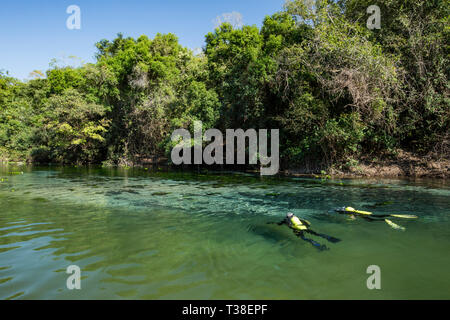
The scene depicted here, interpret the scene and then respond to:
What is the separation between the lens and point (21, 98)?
1750 inches

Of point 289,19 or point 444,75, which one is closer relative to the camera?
point 444,75

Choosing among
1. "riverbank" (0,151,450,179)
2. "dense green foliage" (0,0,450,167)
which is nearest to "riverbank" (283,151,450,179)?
"riverbank" (0,151,450,179)

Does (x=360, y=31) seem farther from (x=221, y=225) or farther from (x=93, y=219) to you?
(x=93, y=219)

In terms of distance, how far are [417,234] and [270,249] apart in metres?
3.01

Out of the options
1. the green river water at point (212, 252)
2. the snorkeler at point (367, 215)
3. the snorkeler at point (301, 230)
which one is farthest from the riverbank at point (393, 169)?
the snorkeler at point (301, 230)

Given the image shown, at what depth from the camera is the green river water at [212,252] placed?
2.97 meters

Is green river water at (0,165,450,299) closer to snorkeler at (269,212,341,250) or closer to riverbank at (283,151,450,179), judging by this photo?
snorkeler at (269,212,341,250)

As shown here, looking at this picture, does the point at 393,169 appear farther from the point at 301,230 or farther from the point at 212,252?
the point at 212,252

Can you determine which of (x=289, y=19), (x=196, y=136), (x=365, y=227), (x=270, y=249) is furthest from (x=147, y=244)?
(x=289, y=19)

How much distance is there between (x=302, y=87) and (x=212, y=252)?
1467 cm

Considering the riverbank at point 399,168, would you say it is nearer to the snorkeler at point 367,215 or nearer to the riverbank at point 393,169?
the riverbank at point 393,169

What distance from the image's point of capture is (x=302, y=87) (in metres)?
16.5

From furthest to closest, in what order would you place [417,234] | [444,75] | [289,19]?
1. [289,19]
2. [444,75]
3. [417,234]

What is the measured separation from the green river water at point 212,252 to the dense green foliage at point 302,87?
884cm
